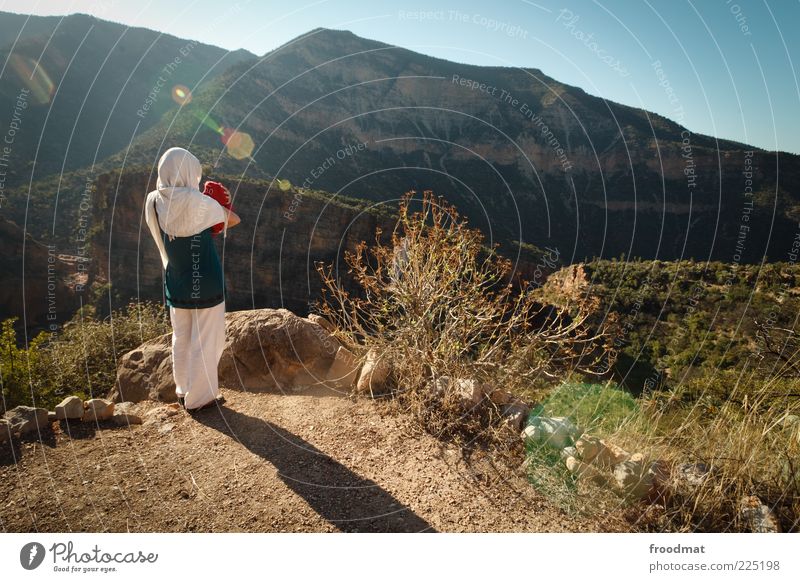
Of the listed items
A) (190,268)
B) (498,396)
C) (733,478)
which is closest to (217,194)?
(190,268)

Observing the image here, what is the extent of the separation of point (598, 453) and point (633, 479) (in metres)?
0.28

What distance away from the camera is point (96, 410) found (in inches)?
145

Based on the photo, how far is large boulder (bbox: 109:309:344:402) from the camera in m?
4.71

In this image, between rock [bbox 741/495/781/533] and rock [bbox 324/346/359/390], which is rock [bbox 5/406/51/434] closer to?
rock [bbox 324/346/359/390]

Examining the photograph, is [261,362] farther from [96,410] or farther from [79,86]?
[79,86]

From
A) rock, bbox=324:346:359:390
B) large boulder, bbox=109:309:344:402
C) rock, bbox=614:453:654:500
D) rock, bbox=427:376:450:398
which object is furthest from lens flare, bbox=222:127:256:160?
rock, bbox=614:453:654:500

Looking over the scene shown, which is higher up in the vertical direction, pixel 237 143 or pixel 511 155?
pixel 511 155

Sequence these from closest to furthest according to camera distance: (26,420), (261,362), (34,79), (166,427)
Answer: (26,420)
(166,427)
(261,362)
(34,79)

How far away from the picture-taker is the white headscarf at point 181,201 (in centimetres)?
337

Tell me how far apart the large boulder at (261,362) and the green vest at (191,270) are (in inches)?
46.7

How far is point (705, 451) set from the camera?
2947 mm

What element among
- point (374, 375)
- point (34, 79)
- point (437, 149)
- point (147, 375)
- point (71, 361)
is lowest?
point (71, 361)

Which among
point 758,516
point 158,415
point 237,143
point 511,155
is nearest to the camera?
point 758,516

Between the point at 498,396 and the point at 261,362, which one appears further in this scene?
the point at 261,362
